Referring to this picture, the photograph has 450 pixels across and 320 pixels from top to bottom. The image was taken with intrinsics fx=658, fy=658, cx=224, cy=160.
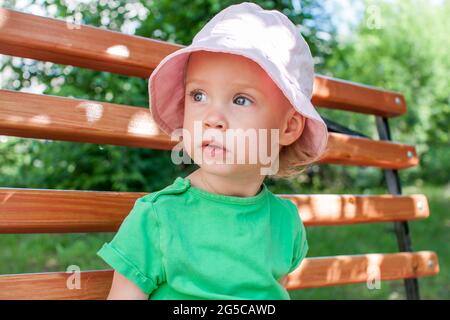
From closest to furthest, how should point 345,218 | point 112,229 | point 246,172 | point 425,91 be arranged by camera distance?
point 246,172 → point 112,229 → point 345,218 → point 425,91

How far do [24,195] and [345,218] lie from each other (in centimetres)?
145

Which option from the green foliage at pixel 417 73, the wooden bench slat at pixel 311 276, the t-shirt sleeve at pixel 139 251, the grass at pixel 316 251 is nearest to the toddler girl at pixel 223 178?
the t-shirt sleeve at pixel 139 251

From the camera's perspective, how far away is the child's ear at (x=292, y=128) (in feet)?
6.56

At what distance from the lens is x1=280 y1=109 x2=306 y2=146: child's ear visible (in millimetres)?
1998

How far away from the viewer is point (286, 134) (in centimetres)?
201

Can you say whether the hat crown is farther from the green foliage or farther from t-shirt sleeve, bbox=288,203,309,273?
the green foliage

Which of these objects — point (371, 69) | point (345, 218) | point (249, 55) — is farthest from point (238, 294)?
point (371, 69)

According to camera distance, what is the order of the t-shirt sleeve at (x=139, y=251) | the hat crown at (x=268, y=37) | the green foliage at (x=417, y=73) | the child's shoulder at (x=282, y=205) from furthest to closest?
the green foliage at (x=417, y=73) < the child's shoulder at (x=282, y=205) < the hat crown at (x=268, y=37) < the t-shirt sleeve at (x=139, y=251)

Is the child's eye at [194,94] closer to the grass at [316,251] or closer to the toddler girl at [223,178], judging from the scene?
the toddler girl at [223,178]

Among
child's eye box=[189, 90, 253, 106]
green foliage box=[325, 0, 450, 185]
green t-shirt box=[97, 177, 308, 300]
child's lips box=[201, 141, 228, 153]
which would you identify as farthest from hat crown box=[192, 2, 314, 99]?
green foliage box=[325, 0, 450, 185]

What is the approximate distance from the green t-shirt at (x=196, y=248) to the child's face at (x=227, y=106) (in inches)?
4.8

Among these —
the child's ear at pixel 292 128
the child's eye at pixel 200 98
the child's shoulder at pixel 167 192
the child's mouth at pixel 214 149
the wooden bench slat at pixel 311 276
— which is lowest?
the wooden bench slat at pixel 311 276

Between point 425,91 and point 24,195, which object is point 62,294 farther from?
point 425,91

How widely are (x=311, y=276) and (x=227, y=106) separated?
41.7 inches
